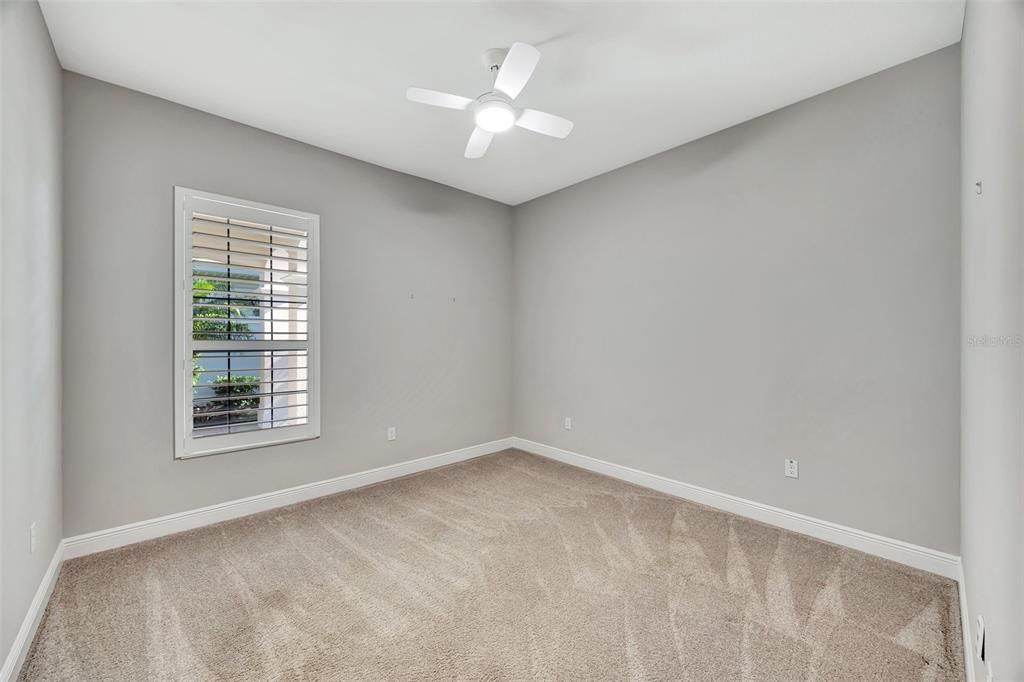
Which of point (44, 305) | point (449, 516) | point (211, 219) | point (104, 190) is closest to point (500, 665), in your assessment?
point (449, 516)

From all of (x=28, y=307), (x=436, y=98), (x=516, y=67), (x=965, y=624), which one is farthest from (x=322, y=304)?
(x=965, y=624)

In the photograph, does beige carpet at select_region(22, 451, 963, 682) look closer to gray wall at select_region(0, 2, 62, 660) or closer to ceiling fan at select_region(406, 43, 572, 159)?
gray wall at select_region(0, 2, 62, 660)

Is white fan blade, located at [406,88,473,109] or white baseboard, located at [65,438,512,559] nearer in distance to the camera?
white fan blade, located at [406,88,473,109]

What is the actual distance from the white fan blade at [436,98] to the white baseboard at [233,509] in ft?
9.18

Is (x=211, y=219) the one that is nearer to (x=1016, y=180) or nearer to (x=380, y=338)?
(x=380, y=338)

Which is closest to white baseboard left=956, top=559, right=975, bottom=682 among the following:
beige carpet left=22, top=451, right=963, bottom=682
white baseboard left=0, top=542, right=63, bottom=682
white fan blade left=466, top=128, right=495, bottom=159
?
beige carpet left=22, top=451, right=963, bottom=682

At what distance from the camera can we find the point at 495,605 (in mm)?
2051

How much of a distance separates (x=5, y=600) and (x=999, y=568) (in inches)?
123

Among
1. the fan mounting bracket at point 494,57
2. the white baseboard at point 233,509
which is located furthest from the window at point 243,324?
the fan mounting bracket at point 494,57

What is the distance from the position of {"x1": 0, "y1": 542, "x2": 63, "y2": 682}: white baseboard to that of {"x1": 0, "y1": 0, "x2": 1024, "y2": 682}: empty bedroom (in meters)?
0.02

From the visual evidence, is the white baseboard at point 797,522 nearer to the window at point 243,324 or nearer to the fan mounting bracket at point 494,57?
the window at point 243,324

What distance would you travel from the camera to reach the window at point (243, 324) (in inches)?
110

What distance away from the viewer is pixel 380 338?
377 centimetres

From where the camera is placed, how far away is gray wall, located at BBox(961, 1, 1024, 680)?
103 cm
